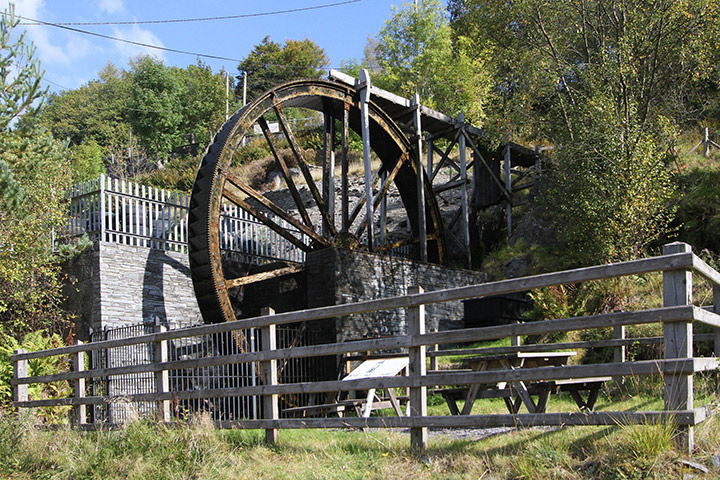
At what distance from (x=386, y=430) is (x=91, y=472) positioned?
2389 mm

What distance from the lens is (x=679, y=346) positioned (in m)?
3.79

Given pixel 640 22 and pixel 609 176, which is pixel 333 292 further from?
pixel 640 22

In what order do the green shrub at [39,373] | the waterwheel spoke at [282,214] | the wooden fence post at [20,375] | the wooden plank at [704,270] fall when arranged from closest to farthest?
the wooden plank at [704,270] → the wooden fence post at [20,375] → the green shrub at [39,373] → the waterwheel spoke at [282,214]

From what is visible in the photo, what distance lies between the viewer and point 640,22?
14.3m

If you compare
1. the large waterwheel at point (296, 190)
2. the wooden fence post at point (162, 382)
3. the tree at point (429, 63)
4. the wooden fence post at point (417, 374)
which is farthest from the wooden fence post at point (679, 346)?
the tree at point (429, 63)

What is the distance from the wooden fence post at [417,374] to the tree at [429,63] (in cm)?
2500

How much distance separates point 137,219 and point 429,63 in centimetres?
2165

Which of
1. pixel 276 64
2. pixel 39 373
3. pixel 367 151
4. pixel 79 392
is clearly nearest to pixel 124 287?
pixel 39 373

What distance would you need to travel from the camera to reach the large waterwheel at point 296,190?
1234 cm

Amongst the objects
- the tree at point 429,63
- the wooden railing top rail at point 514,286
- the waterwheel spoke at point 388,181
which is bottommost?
the wooden railing top rail at point 514,286

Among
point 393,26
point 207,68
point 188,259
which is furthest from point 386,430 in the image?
point 207,68

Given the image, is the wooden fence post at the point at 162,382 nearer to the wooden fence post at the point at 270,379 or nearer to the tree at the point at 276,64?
the wooden fence post at the point at 270,379

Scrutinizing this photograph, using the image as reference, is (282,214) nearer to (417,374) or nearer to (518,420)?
(417,374)

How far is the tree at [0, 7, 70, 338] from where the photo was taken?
10945 millimetres
